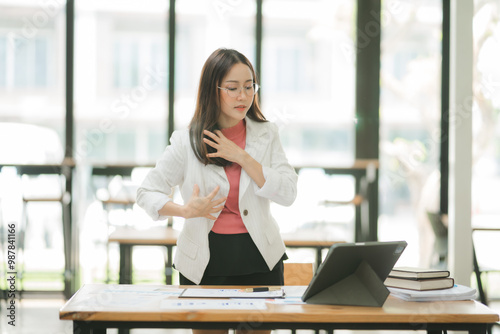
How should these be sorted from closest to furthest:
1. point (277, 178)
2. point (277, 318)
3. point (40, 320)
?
point (277, 318) < point (277, 178) < point (40, 320)

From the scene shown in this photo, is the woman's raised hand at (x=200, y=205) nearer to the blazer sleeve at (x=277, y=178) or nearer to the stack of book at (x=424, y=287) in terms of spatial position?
the blazer sleeve at (x=277, y=178)

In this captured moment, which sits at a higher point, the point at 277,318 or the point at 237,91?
the point at 237,91

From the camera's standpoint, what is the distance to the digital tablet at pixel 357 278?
5.29 feet

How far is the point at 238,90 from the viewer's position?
187 cm

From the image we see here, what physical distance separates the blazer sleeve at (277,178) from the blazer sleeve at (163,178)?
0.91ft

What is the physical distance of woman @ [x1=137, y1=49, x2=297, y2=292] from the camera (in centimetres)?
183

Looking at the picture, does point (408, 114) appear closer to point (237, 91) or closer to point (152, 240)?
point (152, 240)

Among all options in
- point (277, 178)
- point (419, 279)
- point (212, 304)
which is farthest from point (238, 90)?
point (419, 279)

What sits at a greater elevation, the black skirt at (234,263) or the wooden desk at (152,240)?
the black skirt at (234,263)

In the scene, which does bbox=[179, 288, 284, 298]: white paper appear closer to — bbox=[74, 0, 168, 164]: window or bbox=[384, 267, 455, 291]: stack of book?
bbox=[384, 267, 455, 291]: stack of book

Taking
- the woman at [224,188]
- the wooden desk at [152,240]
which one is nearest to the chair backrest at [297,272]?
the woman at [224,188]

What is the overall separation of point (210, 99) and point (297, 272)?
83cm

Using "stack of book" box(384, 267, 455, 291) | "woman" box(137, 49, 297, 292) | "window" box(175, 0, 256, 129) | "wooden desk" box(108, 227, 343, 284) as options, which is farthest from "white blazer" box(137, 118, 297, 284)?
"window" box(175, 0, 256, 129)

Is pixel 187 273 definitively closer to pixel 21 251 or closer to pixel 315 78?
pixel 21 251
